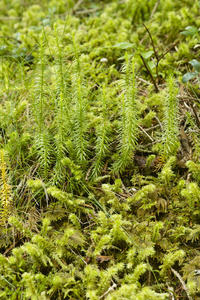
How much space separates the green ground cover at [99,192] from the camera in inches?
71.5

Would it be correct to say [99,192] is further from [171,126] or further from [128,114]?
[171,126]

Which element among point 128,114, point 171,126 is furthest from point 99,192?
point 171,126

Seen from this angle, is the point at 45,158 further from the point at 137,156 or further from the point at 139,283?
the point at 139,283

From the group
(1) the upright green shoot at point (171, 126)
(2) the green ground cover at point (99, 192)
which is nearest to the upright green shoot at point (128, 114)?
(2) the green ground cover at point (99, 192)

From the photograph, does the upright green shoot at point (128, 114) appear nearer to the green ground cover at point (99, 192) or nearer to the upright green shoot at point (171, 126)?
the green ground cover at point (99, 192)

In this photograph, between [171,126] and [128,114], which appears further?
[171,126]

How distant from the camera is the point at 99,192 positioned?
231cm

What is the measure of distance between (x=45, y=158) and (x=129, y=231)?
88cm

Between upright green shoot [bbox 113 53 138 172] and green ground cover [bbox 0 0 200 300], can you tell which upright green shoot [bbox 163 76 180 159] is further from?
upright green shoot [bbox 113 53 138 172]

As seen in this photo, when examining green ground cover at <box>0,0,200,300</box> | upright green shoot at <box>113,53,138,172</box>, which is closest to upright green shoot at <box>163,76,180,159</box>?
green ground cover at <box>0,0,200,300</box>

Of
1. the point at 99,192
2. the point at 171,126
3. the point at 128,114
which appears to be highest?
the point at 128,114

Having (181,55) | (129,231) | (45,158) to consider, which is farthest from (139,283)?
(181,55)

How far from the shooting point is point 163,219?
2.18m

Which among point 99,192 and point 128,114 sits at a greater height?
point 128,114
